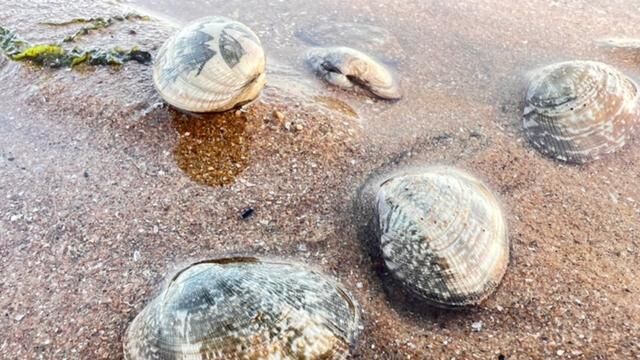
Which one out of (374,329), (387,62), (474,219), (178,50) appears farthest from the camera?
(387,62)

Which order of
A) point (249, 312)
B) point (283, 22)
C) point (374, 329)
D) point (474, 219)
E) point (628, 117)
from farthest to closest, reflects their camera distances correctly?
point (283, 22), point (628, 117), point (474, 219), point (374, 329), point (249, 312)

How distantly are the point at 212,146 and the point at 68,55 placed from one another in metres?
1.77

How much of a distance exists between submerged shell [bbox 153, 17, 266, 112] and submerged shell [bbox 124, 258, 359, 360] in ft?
4.29

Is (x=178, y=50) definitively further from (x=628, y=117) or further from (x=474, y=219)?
(x=628, y=117)

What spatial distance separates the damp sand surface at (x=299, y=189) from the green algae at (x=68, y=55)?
0.11m

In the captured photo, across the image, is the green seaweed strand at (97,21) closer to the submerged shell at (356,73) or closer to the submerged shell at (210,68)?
the submerged shell at (210,68)

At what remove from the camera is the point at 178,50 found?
13.2 ft

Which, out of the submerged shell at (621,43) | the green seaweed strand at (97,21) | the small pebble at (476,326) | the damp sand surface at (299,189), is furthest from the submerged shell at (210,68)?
the submerged shell at (621,43)

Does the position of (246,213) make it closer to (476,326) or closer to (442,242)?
(442,242)

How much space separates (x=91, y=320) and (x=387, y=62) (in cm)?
332

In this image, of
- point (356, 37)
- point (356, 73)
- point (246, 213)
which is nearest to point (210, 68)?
point (246, 213)

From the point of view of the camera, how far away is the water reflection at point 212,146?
4.00 m

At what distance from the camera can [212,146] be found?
13.6 feet

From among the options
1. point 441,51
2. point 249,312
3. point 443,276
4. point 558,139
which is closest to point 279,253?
point 249,312
